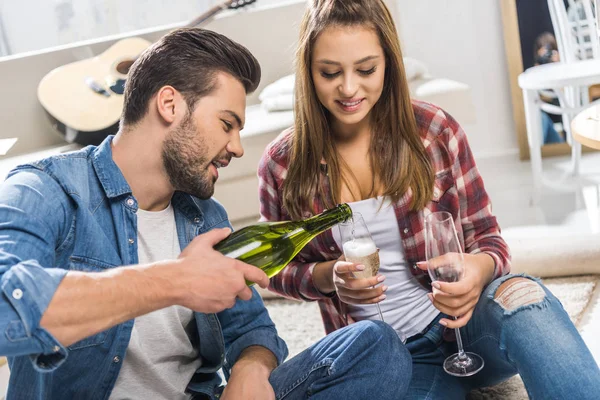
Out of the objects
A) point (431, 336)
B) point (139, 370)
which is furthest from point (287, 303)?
point (139, 370)

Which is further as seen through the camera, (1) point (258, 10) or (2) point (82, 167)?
(1) point (258, 10)

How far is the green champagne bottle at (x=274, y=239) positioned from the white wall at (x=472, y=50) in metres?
2.76

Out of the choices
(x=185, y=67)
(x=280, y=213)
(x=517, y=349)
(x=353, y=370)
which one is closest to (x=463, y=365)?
(x=517, y=349)

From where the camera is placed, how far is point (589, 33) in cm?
379

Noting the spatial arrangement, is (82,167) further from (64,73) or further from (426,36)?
(426,36)

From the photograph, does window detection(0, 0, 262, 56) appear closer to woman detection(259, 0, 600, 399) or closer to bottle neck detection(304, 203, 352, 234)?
woman detection(259, 0, 600, 399)

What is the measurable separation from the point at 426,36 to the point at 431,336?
281cm

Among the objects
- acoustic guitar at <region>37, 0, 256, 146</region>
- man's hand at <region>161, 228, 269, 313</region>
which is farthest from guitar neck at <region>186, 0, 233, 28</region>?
man's hand at <region>161, 228, 269, 313</region>

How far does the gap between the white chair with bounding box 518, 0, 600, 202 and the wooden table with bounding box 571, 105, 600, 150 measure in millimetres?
1016

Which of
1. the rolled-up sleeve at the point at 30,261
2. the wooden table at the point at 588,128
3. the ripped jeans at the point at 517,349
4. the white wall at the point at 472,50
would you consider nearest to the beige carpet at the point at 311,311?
the wooden table at the point at 588,128

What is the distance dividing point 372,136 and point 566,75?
1916 mm

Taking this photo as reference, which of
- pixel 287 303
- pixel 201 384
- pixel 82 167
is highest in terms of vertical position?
pixel 82 167

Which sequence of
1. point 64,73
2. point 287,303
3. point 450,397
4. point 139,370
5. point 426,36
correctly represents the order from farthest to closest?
point 426,36 → point 64,73 → point 287,303 → point 450,397 → point 139,370

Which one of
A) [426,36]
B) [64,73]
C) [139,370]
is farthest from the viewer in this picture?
[426,36]
